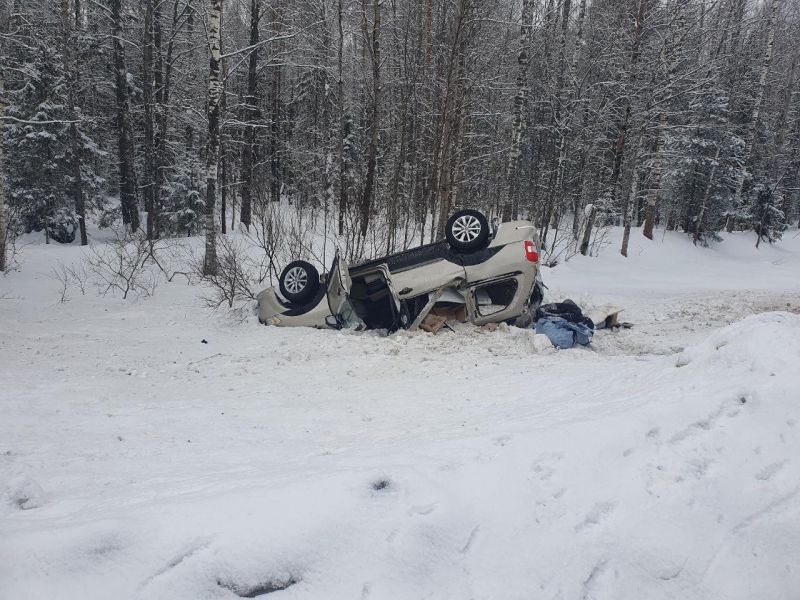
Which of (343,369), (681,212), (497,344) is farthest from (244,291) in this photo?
(681,212)

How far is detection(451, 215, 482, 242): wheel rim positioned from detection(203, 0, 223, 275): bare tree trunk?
6.31m

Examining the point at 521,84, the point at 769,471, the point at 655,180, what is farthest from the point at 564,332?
the point at 655,180

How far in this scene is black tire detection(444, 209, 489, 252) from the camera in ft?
24.5

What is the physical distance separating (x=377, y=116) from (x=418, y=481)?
50.1 feet

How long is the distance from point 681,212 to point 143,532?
1261 inches

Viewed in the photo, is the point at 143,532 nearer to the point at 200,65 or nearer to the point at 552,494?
the point at 552,494

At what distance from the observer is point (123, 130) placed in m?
19.4

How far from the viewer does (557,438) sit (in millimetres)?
3182

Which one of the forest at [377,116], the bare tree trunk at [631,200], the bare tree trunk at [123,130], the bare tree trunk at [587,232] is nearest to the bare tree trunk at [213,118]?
the forest at [377,116]

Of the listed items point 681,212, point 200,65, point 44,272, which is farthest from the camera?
point 681,212

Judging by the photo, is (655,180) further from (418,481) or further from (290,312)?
(418,481)

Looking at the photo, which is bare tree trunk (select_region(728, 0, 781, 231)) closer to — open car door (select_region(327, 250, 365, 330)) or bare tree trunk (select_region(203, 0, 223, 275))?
bare tree trunk (select_region(203, 0, 223, 275))

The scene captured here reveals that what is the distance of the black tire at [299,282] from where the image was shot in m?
8.09

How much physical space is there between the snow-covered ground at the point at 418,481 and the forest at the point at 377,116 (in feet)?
21.3
